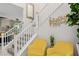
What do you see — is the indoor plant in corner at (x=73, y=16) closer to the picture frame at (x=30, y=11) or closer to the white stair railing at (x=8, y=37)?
the picture frame at (x=30, y=11)

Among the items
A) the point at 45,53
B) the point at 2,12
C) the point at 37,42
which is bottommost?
the point at 45,53

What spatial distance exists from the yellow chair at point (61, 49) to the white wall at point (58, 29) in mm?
97

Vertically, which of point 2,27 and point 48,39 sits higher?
point 2,27

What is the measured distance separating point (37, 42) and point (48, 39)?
0.22 m

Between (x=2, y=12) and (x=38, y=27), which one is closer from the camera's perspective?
(x=2, y=12)

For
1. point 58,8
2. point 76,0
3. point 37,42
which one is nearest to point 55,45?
point 37,42

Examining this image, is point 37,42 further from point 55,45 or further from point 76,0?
point 76,0

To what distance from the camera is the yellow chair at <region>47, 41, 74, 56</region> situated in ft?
8.91

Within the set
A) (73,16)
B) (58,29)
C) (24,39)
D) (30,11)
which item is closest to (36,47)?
(24,39)

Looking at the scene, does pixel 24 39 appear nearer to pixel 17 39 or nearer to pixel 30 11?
pixel 17 39

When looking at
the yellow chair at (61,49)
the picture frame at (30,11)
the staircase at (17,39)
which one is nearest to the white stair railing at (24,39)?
the staircase at (17,39)

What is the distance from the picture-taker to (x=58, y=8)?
2803 millimetres

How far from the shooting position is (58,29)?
114 inches

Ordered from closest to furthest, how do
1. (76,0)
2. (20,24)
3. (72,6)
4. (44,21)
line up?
1. (76,0)
2. (72,6)
3. (20,24)
4. (44,21)
